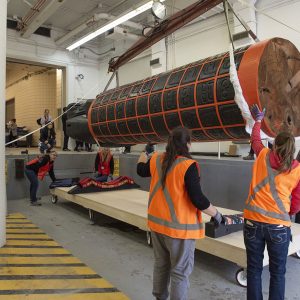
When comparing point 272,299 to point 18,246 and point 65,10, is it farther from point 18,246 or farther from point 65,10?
point 65,10

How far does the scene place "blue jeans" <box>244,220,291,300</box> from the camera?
1902 millimetres

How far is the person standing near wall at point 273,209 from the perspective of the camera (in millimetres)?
1894

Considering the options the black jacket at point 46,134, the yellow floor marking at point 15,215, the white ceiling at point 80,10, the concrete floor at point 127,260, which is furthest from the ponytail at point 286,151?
the black jacket at point 46,134

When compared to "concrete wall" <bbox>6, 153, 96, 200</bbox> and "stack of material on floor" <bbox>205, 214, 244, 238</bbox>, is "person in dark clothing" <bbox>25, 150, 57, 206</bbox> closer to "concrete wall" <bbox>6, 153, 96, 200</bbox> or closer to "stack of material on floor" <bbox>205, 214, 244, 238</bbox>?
"concrete wall" <bbox>6, 153, 96, 200</bbox>

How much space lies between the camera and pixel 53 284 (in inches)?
104

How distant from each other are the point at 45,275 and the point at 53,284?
0.72 ft

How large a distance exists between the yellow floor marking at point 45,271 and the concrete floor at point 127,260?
0.51 ft

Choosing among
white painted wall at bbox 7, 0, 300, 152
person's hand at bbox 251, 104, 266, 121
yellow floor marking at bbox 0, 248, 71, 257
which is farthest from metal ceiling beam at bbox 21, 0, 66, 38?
person's hand at bbox 251, 104, 266, 121

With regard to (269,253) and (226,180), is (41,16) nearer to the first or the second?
(226,180)

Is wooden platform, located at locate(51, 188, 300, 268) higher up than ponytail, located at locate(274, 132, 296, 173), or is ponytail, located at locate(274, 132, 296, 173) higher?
ponytail, located at locate(274, 132, 296, 173)

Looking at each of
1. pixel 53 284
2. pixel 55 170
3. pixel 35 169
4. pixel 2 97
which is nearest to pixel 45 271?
pixel 53 284

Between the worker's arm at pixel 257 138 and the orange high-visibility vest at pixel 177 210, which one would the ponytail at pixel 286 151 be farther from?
the orange high-visibility vest at pixel 177 210

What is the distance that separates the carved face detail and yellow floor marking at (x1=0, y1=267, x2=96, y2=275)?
1996 mm

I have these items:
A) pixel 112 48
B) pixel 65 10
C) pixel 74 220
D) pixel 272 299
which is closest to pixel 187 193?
pixel 272 299
